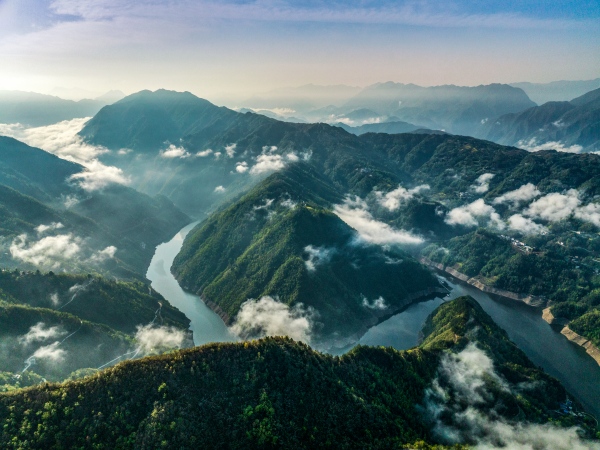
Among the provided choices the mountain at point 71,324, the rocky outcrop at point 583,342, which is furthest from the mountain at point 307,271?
the rocky outcrop at point 583,342

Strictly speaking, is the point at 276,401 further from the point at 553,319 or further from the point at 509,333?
the point at 553,319

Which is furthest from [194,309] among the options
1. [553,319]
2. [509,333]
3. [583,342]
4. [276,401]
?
[583,342]

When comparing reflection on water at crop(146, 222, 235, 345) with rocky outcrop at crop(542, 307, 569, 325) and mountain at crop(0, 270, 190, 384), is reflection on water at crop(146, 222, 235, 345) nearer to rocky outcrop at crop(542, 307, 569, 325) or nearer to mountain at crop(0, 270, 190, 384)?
mountain at crop(0, 270, 190, 384)

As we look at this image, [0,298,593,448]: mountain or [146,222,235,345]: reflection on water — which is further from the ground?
[0,298,593,448]: mountain

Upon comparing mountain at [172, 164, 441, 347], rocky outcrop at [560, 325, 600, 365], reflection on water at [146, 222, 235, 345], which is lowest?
reflection on water at [146, 222, 235, 345]

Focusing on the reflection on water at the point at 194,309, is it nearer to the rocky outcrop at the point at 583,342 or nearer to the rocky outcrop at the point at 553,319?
the rocky outcrop at the point at 583,342

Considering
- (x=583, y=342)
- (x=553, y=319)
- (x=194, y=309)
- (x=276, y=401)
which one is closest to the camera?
(x=276, y=401)

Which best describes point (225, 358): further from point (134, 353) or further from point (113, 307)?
point (113, 307)

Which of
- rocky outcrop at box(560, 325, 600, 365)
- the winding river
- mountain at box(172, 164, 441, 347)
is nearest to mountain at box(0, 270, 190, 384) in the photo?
the winding river
